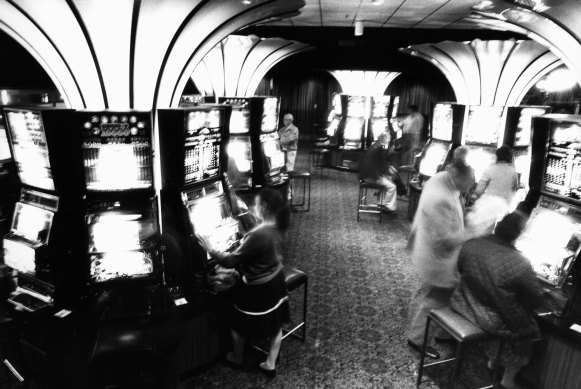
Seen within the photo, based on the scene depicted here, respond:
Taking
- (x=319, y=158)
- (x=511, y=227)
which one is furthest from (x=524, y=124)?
(x=319, y=158)

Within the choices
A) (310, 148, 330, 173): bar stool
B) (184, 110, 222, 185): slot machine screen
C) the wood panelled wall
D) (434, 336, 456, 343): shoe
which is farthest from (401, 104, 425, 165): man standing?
(184, 110, 222, 185): slot machine screen

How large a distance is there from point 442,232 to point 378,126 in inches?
391

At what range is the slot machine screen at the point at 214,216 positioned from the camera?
4023mm

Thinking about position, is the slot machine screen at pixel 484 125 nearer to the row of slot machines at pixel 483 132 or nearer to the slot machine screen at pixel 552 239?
the row of slot machines at pixel 483 132

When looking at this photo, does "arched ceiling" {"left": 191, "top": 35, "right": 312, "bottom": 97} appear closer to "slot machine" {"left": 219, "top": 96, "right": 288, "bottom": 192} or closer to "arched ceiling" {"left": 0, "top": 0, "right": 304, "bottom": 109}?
"slot machine" {"left": 219, "top": 96, "right": 288, "bottom": 192}

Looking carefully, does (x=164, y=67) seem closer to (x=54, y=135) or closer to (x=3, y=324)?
(x=54, y=135)

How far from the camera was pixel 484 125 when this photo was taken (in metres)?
7.36

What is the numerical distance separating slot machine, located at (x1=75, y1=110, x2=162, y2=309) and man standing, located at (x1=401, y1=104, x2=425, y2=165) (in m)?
10.1

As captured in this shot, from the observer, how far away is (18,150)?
12.0 ft

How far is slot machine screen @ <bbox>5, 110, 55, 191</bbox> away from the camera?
341 cm

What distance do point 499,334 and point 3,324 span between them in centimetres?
390

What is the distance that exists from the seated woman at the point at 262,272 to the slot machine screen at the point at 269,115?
13.6ft

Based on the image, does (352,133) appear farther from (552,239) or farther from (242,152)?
(552,239)

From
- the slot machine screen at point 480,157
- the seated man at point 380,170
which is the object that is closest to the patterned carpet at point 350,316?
the seated man at point 380,170
